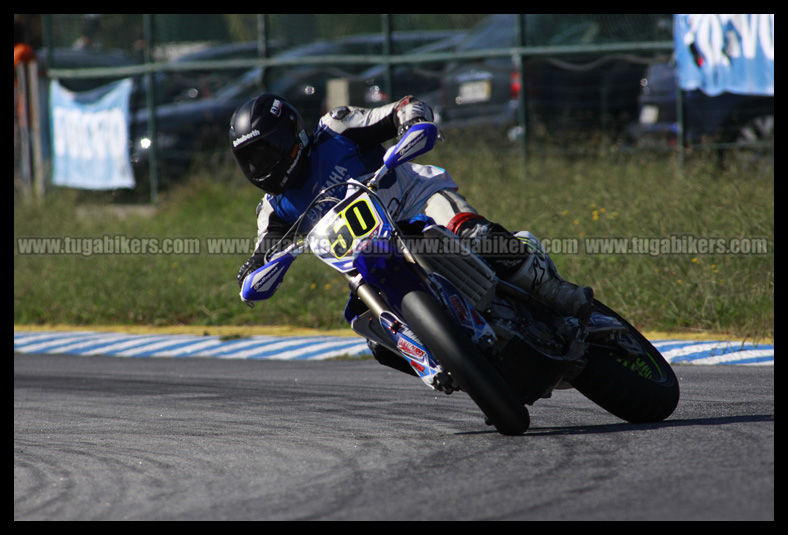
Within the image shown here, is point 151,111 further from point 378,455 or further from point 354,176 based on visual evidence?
point 378,455

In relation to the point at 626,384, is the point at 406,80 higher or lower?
higher

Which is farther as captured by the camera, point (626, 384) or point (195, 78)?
point (195, 78)

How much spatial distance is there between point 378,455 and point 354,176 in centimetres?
144

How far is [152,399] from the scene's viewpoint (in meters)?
6.68

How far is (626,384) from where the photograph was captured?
189 inches

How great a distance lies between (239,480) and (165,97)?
12.8 metres

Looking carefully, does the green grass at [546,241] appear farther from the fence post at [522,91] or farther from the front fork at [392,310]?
the front fork at [392,310]

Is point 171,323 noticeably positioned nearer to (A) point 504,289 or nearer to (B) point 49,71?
(A) point 504,289

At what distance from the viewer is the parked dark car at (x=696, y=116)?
1148cm

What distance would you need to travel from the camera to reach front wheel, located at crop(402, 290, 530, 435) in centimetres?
414

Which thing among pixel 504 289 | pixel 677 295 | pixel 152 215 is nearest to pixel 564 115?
pixel 677 295

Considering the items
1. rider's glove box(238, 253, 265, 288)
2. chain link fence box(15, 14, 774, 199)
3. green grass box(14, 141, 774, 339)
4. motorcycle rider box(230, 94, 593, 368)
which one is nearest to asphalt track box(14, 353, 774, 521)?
motorcycle rider box(230, 94, 593, 368)

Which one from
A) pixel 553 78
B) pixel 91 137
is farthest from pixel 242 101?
pixel 553 78

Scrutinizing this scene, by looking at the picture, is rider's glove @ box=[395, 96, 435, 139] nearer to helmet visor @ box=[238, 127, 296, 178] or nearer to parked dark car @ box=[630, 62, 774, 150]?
helmet visor @ box=[238, 127, 296, 178]
